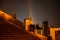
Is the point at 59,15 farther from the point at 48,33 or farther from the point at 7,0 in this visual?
the point at 48,33

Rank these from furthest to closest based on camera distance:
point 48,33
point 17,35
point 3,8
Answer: point 3,8, point 48,33, point 17,35

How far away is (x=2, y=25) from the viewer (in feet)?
34.4

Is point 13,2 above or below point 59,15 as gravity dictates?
above

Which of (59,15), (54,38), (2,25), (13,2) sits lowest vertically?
(54,38)

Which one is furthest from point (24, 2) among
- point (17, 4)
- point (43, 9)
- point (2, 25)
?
point (2, 25)

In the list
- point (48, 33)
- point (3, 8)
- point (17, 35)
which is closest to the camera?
point (17, 35)

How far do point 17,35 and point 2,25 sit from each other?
1397 millimetres

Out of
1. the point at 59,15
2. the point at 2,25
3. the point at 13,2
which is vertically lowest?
the point at 2,25

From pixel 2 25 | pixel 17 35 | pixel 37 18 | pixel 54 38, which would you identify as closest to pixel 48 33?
pixel 54 38

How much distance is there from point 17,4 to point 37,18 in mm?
2024

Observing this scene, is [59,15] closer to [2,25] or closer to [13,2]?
[13,2]

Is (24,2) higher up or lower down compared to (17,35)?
higher up

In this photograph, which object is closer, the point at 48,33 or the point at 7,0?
the point at 48,33

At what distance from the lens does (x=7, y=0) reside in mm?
15297
